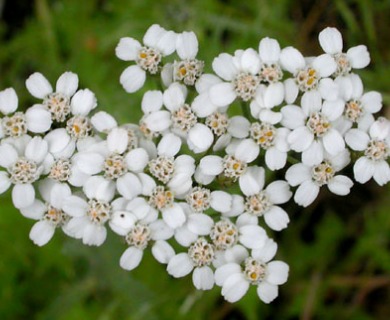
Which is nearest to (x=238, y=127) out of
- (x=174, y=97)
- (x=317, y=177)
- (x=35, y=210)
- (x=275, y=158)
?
(x=275, y=158)

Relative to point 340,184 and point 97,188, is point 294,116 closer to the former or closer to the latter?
point 340,184

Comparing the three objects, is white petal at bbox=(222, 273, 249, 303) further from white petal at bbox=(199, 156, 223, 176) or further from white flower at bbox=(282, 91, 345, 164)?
white flower at bbox=(282, 91, 345, 164)

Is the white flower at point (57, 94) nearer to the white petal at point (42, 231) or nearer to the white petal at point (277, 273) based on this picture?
the white petal at point (42, 231)

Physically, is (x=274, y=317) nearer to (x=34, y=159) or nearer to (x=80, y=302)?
(x=80, y=302)

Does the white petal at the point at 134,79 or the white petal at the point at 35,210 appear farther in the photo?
the white petal at the point at 134,79

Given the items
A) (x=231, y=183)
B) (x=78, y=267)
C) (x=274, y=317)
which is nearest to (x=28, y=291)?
(x=78, y=267)

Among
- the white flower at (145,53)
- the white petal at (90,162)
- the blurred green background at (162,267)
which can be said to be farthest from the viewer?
the blurred green background at (162,267)

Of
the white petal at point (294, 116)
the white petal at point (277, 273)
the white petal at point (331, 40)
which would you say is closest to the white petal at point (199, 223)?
the white petal at point (277, 273)
